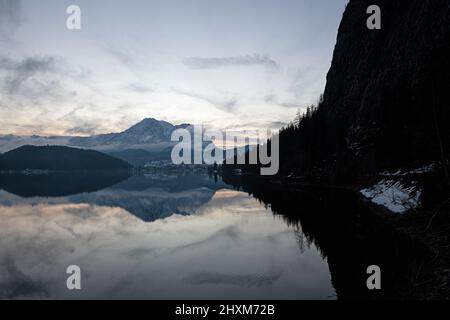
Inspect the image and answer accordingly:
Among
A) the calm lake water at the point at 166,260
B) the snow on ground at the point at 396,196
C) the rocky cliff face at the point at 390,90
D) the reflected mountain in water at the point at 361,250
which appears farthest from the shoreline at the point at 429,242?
the rocky cliff face at the point at 390,90

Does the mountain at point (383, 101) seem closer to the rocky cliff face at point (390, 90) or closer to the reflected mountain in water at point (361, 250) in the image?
the rocky cliff face at point (390, 90)

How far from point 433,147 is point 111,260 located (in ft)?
119

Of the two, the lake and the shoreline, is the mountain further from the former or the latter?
the lake

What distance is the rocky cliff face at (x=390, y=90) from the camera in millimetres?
41969

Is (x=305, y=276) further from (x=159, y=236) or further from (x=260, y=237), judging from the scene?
(x=159, y=236)

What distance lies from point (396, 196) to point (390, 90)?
107ft

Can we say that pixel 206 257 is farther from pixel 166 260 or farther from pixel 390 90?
pixel 390 90

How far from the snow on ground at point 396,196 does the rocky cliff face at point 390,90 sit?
178 inches

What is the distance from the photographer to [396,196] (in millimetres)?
36781
